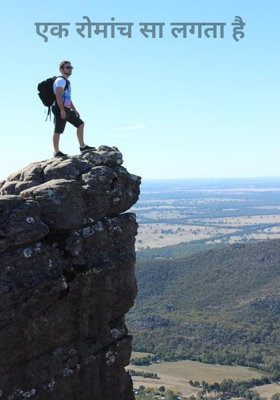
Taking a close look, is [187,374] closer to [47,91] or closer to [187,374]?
[187,374]

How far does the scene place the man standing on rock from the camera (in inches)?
625

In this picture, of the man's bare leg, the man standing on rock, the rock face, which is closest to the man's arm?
the man standing on rock

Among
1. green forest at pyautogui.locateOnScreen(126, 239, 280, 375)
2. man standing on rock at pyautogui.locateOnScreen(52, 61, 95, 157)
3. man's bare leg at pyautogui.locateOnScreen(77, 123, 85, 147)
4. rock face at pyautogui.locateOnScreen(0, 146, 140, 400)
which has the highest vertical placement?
man standing on rock at pyautogui.locateOnScreen(52, 61, 95, 157)

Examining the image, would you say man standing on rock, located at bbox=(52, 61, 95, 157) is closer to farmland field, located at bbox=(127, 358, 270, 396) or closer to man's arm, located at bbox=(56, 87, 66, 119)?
man's arm, located at bbox=(56, 87, 66, 119)

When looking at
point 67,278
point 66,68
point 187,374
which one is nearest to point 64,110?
point 66,68

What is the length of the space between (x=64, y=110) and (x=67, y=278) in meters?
5.62

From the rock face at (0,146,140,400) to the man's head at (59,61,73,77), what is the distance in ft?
8.46

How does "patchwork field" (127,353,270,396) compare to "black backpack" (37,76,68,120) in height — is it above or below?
below

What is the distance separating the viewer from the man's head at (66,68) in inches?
625

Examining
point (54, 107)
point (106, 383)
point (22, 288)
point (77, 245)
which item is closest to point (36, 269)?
point (22, 288)

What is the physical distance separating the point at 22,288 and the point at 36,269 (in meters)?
0.70

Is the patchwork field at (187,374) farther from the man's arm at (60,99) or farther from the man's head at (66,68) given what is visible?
the man's head at (66,68)

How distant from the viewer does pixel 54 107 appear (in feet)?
53.9

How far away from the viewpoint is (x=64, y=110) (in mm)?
16344
